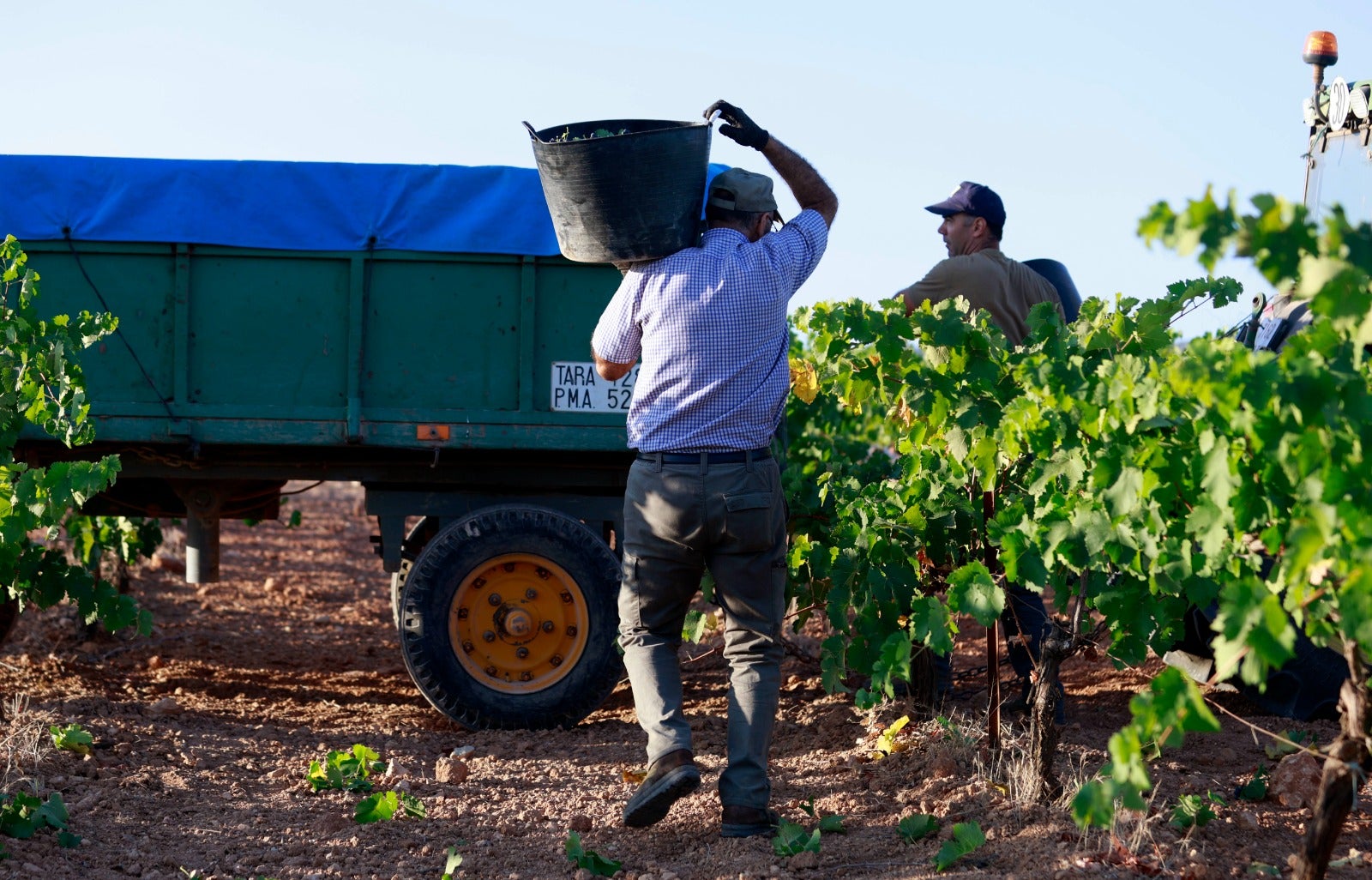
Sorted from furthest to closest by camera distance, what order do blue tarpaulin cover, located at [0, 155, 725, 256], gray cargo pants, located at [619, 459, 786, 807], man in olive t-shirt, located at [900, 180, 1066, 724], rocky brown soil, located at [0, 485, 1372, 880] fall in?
blue tarpaulin cover, located at [0, 155, 725, 256]
man in olive t-shirt, located at [900, 180, 1066, 724]
gray cargo pants, located at [619, 459, 786, 807]
rocky brown soil, located at [0, 485, 1372, 880]

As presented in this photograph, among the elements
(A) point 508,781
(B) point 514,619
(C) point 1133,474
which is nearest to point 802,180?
A: (C) point 1133,474

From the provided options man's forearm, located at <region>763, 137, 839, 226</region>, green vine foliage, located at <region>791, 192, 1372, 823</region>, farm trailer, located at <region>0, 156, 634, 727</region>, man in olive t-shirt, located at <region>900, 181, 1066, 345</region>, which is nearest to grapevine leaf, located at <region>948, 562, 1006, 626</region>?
green vine foliage, located at <region>791, 192, 1372, 823</region>

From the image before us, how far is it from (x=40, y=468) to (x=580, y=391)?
216cm

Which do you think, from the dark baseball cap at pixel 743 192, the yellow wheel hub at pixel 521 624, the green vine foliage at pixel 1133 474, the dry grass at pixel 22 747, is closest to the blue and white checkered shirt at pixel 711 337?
the dark baseball cap at pixel 743 192

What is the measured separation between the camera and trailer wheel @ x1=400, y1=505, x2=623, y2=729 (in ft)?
19.2

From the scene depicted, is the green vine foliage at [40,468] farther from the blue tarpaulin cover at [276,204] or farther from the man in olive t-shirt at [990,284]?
the man in olive t-shirt at [990,284]

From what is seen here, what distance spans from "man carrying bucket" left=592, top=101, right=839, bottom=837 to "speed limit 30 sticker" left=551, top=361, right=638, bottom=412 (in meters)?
1.68

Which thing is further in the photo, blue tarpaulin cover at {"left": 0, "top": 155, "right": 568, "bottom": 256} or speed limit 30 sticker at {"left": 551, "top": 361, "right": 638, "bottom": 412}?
speed limit 30 sticker at {"left": 551, "top": 361, "right": 638, "bottom": 412}

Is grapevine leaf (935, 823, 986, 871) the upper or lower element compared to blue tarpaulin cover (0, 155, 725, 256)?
lower

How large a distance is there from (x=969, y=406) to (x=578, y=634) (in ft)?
7.82

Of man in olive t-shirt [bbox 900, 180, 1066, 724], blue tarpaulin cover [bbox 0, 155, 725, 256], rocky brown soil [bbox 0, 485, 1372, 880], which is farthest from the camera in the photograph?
blue tarpaulin cover [bbox 0, 155, 725, 256]

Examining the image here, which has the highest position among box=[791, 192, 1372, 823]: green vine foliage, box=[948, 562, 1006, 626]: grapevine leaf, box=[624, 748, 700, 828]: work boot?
box=[791, 192, 1372, 823]: green vine foliage

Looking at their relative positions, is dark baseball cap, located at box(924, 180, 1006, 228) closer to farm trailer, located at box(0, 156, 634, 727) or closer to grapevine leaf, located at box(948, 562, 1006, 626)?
farm trailer, located at box(0, 156, 634, 727)

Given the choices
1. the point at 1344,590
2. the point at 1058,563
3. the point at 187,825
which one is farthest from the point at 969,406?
the point at 187,825
